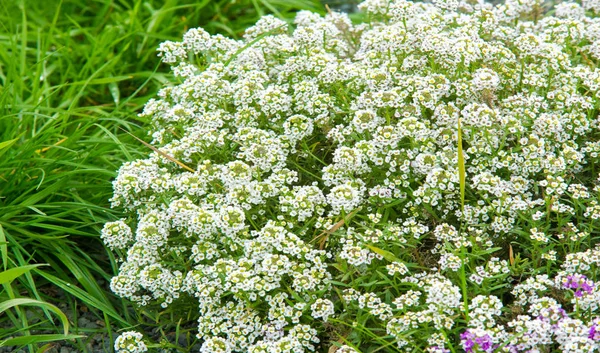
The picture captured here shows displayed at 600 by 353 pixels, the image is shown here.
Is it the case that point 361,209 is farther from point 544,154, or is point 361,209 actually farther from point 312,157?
point 544,154

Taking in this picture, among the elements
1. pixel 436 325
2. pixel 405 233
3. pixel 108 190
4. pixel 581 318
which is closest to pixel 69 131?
pixel 108 190

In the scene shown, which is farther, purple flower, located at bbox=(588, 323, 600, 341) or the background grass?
the background grass

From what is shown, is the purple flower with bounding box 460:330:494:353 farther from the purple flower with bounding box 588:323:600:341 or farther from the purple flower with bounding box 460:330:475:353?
the purple flower with bounding box 588:323:600:341

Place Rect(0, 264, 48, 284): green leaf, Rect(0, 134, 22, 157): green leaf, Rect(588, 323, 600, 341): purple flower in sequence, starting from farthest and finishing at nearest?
Rect(0, 134, 22, 157): green leaf
Rect(0, 264, 48, 284): green leaf
Rect(588, 323, 600, 341): purple flower

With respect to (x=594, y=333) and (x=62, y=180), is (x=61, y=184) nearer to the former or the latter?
(x=62, y=180)

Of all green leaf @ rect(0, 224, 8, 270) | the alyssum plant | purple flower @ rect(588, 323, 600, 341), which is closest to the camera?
purple flower @ rect(588, 323, 600, 341)

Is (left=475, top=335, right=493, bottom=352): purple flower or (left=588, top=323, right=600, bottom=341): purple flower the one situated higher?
(left=588, top=323, right=600, bottom=341): purple flower

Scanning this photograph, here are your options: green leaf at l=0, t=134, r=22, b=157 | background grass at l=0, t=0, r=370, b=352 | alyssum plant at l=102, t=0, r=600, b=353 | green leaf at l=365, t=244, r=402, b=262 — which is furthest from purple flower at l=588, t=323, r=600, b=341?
green leaf at l=0, t=134, r=22, b=157

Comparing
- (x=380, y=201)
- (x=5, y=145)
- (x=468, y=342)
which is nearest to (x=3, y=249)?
(x=5, y=145)
